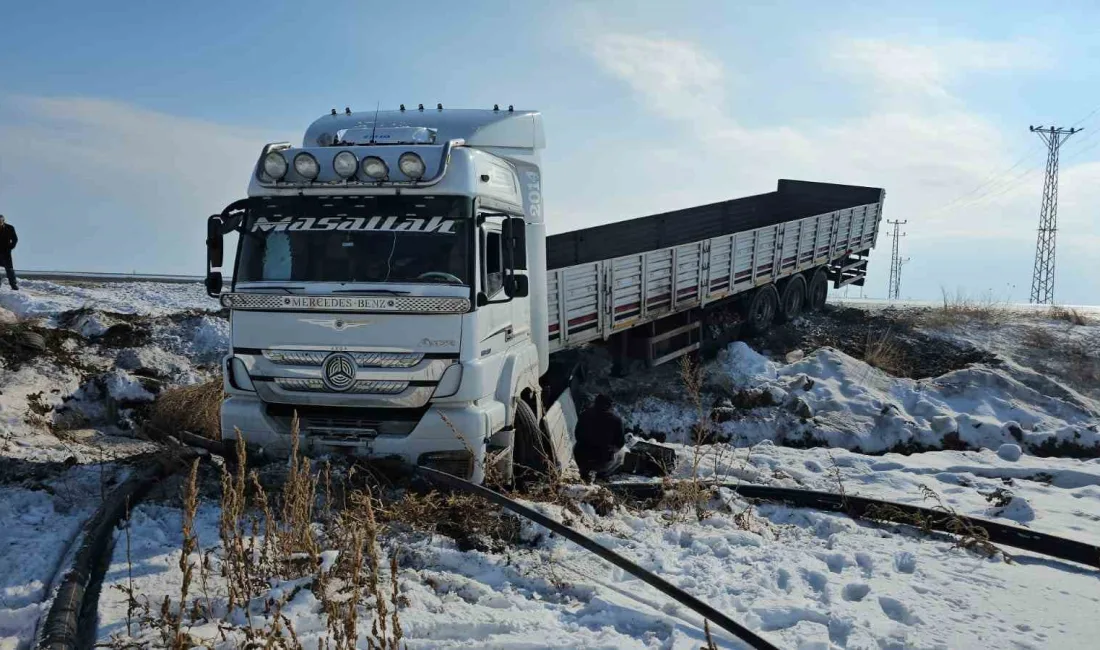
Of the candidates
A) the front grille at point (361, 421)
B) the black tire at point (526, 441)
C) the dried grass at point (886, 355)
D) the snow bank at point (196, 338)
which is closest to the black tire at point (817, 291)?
the dried grass at point (886, 355)

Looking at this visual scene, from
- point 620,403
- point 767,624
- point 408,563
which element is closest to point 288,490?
point 408,563

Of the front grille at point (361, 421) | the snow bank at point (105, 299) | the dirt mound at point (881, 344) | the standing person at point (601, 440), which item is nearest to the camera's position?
the front grille at point (361, 421)

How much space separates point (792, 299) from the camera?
1673 cm

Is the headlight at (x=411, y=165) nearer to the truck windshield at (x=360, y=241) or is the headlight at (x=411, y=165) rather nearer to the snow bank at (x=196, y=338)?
the truck windshield at (x=360, y=241)

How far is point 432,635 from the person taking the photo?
3.97 m

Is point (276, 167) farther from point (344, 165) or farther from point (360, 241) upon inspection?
point (360, 241)

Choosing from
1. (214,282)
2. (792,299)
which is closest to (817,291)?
(792,299)

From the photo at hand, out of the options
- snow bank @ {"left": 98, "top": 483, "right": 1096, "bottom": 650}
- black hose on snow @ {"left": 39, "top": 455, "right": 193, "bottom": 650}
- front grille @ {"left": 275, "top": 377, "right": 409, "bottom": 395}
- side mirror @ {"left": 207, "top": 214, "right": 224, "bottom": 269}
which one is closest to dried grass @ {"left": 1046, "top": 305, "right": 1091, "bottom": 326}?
snow bank @ {"left": 98, "top": 483, "right": 1096, "bottom": 650}

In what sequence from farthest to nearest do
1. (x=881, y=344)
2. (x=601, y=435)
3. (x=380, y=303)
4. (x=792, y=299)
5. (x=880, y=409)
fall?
(x=792, y=299), (x=881, y=344), (x=880, y=409), (x=601, y=435), (x=380, y=303)

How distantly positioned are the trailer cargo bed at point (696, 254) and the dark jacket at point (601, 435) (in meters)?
1.91

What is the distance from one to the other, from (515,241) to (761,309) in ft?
32.9

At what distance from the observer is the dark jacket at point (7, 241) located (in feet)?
49.8

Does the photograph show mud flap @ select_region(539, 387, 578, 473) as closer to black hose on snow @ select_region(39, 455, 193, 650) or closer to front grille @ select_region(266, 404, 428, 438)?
front grille @ select_region(266, 404, 428, 438)

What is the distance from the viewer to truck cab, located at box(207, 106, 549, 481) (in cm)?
597
